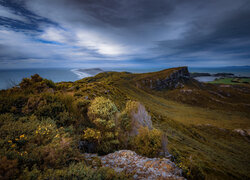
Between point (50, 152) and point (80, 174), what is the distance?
1417 millimetres

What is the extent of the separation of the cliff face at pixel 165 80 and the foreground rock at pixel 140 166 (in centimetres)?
9233

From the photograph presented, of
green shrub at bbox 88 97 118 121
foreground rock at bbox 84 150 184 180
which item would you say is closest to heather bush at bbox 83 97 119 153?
green shrub at bbox 88 97 118 121

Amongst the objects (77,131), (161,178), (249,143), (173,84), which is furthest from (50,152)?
(173,84)

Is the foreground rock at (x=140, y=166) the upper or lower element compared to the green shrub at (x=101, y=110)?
lower

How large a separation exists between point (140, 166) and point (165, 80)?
112702 millimetres

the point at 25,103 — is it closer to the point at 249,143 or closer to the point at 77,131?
the point at 77,131

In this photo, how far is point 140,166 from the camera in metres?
5.26

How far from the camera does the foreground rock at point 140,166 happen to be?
15.7 feet

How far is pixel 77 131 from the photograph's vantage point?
6605 mm

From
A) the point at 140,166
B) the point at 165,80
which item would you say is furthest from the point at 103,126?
the point at 165,80

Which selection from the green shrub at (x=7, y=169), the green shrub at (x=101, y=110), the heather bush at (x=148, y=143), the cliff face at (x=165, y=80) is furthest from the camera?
the cliff face at (x=165, y=80)

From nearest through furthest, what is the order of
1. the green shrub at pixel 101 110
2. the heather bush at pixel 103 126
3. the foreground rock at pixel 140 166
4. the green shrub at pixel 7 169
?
the green shrub at pixel 7 169
the foreground rock at pixel 140 166
the heather bush at pixel 103 126
the green shrub at pixel 101 110

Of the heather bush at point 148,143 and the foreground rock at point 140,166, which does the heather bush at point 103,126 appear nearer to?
the foreground rock at point 140,166

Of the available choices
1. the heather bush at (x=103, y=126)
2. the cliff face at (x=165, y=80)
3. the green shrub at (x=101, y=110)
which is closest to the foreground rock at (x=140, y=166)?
the heather bush at (x=103, y=126)
